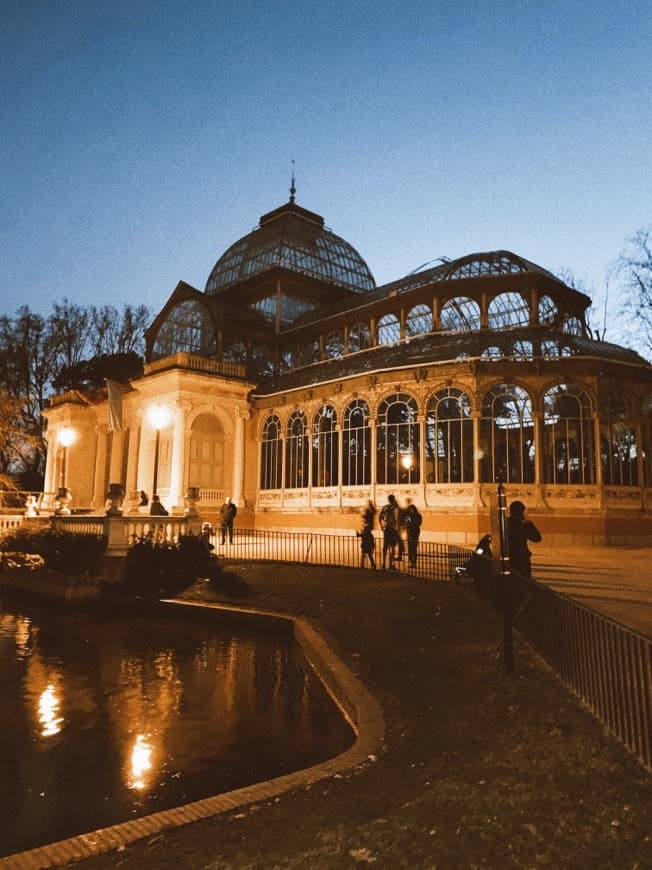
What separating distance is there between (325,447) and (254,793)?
→ 76.4 feet

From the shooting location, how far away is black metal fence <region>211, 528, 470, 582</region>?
1468 centimetres

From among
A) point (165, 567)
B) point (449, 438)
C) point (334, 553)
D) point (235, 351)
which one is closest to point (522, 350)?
point (449, 438)

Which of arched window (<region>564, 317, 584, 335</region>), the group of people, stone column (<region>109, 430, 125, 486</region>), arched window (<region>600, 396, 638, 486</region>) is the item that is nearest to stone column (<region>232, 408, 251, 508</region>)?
stone column (<region>109, 430, 125, 486</region>)

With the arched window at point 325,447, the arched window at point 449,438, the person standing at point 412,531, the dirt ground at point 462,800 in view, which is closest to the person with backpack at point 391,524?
the person standing at point 412,531

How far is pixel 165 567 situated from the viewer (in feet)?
54.5

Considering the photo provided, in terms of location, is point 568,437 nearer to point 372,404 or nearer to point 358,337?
point 372,404

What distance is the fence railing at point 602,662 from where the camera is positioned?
4605 millimetres

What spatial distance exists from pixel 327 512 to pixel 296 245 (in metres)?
18.3

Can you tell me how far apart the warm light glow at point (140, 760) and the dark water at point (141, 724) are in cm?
2

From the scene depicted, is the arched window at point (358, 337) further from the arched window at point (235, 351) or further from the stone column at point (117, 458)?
the stone column at point (117, 458)

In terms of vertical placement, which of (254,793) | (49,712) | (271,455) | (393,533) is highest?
(271,455)

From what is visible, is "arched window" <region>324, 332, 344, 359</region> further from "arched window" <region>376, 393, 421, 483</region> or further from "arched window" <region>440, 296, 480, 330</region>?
"arched window" <region>376, 393, 421, 483</region>

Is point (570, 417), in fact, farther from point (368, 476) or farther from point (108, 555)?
point (108, 555)

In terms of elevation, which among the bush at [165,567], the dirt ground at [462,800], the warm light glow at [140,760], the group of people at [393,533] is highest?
the group of people at [393,533]
